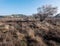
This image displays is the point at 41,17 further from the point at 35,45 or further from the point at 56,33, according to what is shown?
the point at 35,45

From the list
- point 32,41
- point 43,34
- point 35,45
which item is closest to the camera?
point 35,45

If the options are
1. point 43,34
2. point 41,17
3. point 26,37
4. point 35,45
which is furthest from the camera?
point 41,17

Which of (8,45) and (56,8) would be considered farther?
(56,8)

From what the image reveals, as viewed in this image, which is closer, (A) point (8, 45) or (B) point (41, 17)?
(A) point (8, 45)

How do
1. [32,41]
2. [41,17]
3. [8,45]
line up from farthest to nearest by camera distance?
[41,17] < [32,41] < [8,45]

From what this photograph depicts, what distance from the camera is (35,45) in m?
12.6

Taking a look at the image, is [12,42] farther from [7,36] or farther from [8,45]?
[7,36]

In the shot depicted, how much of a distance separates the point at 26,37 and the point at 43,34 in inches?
78.8

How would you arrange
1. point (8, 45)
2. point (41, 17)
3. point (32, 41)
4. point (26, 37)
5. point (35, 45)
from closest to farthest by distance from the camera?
point (8, 45)
point (35, 45)
point (32, 41)
point (26, 37)
point (41, 17)

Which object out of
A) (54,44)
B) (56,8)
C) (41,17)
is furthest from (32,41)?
(56,8)

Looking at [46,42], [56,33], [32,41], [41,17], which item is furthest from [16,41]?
[41,17]

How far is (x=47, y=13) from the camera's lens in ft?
132

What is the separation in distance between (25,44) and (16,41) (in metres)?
0.73

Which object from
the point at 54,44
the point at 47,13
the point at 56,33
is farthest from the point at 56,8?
the point at 54,44
